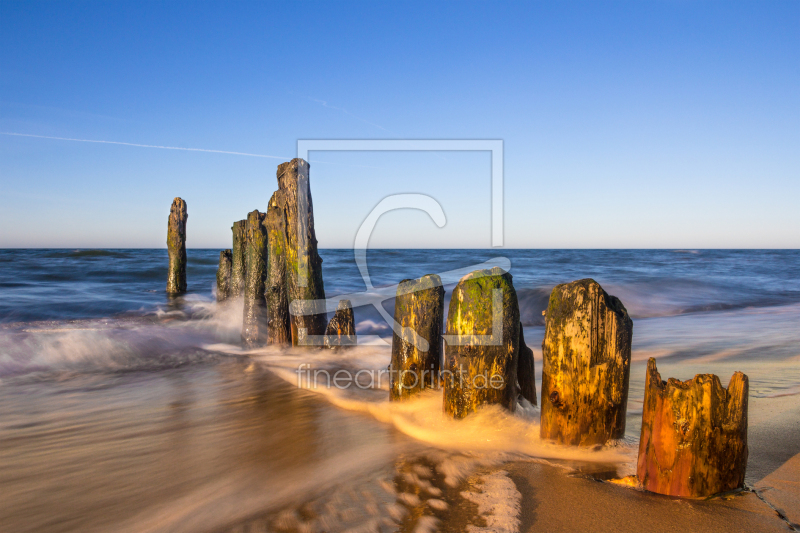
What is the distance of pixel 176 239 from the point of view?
45.5ft

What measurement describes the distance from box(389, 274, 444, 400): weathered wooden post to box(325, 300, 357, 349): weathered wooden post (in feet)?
9.42

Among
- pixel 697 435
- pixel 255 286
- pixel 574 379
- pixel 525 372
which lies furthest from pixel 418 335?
pixel 255 286

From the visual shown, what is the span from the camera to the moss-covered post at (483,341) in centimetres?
314

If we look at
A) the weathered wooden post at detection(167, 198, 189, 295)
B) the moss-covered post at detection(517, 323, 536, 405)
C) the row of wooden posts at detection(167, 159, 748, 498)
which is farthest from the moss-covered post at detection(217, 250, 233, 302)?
the moss-covered post at detection(517, 323, 536, 405)

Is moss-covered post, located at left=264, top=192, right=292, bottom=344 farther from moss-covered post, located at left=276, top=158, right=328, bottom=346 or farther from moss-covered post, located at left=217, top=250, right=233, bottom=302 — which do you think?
moss-covered post, located at left=217, top=250, right=233, bottom=302

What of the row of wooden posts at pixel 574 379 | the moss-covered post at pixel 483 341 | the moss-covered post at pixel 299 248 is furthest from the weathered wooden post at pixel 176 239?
the moss-covered post at pixel 483 341

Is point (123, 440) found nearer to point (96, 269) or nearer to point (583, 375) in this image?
point (583, 375)

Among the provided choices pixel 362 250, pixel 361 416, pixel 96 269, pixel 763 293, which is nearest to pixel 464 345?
pixel 361 416

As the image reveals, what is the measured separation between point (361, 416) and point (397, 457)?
1045 millimetres

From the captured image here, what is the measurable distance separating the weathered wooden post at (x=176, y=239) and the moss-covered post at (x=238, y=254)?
4.77 meters

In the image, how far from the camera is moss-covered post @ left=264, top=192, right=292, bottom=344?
6766 millimetres

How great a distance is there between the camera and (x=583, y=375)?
2750 mm

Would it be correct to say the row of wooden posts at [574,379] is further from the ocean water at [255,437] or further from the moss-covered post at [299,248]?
the moss-covered post at [299,248]

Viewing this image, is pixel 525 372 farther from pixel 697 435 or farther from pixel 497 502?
pixel 697 435
